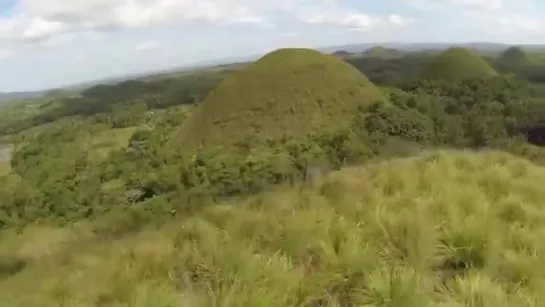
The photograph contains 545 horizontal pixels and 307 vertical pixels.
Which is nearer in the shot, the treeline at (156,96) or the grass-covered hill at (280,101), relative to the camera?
the grass-covered hill at (280,101)

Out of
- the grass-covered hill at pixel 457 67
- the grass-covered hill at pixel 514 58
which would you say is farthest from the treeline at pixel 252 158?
the grass-covered hill at pixel 514 58

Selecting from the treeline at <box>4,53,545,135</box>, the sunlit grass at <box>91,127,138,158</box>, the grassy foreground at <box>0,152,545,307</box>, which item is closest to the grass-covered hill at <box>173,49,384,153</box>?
the sunlit grass at <box>91,127,138,158</box>

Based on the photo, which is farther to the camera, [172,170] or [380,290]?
[172,170]

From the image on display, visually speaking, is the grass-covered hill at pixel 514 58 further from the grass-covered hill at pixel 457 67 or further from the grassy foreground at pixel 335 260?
the grassy foreground at pixel 335 260

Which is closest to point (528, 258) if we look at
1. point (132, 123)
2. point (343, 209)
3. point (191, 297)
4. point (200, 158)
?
point (343, 209)

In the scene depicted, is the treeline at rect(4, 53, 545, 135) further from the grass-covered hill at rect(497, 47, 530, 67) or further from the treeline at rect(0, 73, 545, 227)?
the treeline at rect(0, 73, 545, 227)

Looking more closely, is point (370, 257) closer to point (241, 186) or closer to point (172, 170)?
point (241, 186)
